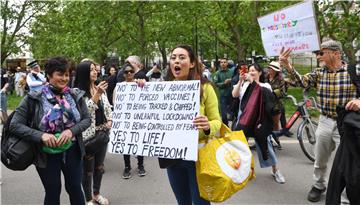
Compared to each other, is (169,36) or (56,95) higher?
(169,36)

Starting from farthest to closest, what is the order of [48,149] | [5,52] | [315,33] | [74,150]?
[5,52] < [315,33] < [74,150] < [48,149]

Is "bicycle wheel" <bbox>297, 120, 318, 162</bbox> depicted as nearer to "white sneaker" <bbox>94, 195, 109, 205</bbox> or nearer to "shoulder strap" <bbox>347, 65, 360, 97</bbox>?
"shoulder strap" <bbox>347, 65, 360, 97</bbox>

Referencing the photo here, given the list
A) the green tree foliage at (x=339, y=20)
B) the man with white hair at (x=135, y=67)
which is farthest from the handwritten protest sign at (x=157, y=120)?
the green tree foliage at (x=339, y=20)

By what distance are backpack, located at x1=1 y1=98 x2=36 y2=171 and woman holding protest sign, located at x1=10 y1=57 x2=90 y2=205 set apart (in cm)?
4

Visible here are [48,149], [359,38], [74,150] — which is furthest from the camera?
[359,38]

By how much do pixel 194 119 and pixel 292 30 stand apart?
2.61 meters

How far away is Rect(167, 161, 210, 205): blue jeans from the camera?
2.99 metres

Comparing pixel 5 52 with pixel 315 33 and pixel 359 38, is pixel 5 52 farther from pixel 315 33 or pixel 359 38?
pixel 315 33

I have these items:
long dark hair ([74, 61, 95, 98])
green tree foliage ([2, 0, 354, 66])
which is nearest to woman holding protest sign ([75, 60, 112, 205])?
long dark hair ([74, 61, 95, 98])

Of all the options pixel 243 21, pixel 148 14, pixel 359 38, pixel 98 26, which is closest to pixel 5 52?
pixel 98 26

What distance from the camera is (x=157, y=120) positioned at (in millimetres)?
3084

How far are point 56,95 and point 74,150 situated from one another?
513mm

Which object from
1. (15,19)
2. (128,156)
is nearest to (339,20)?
(128,156)

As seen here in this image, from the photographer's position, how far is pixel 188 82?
2969mm
